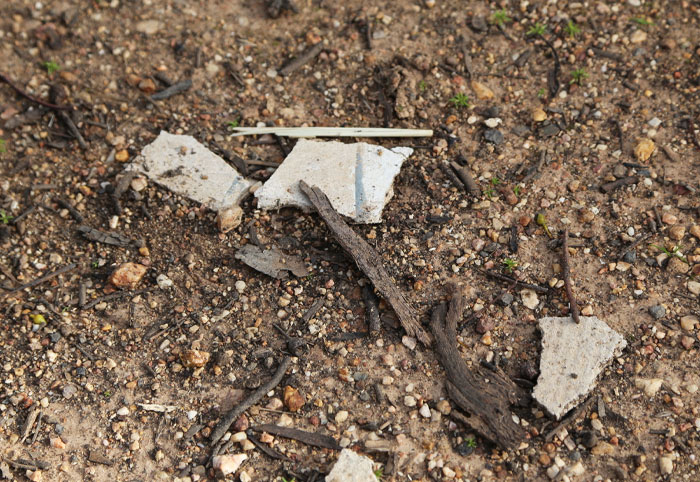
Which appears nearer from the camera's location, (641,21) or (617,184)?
(617,184)

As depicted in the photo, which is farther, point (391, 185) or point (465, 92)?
point (465, 92)

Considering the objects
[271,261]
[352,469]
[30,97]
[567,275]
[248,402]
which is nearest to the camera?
[352,469]

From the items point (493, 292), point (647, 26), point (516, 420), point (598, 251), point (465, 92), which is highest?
point (647, 26)

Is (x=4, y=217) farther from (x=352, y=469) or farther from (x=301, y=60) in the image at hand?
(x=352, y=469)

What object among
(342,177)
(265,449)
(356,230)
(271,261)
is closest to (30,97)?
(271,261)

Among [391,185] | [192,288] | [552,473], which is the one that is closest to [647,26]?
[391,185]

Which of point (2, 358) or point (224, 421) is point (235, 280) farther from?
point (2, 358)

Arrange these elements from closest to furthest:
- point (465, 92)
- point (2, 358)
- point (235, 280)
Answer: point (2, 358) < point (235, 280) < point (465, 92)
